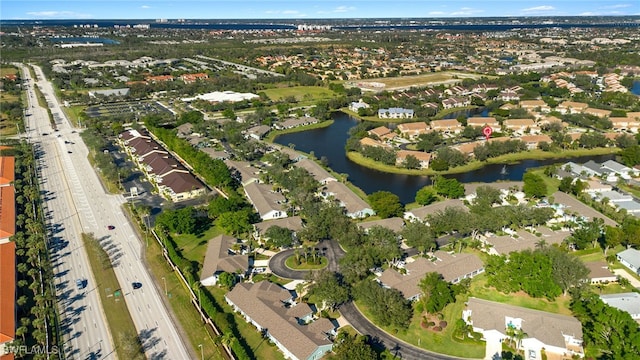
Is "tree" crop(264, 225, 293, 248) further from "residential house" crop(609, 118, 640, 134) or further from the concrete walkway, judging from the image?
"residential house" crop(609, 118, 640, 134)

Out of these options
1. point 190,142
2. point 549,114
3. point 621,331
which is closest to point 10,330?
point 621,331

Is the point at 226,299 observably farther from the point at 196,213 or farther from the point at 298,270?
the point at 196,213

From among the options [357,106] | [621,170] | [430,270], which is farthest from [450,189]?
[357,106]

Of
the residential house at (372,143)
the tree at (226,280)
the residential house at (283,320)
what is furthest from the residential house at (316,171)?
the residential house at (283,320)

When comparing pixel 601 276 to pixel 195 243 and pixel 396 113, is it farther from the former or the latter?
pixel 396 113

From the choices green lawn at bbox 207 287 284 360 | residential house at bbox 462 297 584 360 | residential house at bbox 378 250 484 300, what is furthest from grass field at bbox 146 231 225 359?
residential house at bbox 462 297 584 360

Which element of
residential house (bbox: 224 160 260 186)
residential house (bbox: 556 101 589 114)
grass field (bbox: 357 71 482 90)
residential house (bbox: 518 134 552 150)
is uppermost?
grass field (bbox: 357 71 482 90)

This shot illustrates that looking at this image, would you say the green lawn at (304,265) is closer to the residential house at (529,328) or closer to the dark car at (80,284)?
the residential house at (529,328)
